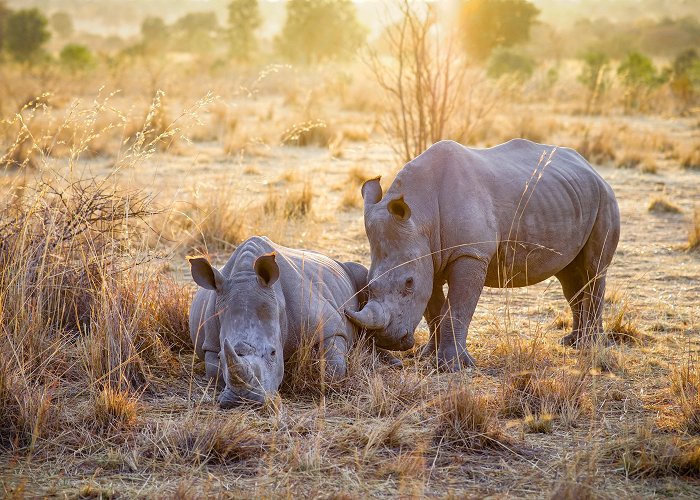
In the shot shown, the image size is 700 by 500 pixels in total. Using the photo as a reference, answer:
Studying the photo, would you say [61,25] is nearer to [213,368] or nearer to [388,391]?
[213,368]

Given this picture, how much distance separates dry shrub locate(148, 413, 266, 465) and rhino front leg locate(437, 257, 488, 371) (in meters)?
1.76

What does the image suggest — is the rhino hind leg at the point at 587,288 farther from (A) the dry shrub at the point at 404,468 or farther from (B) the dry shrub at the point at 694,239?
(B) the dry shrub at the point at 694,239

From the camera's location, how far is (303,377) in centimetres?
492

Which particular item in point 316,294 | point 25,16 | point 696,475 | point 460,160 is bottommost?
point 696,475

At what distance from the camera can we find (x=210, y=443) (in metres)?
4.02

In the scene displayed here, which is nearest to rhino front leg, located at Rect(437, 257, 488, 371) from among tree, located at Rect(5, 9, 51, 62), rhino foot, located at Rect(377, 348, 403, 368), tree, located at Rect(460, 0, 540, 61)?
rhino foot, located at Rect(377, 348, 403, 368)

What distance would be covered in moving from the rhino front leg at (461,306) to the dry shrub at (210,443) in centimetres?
176

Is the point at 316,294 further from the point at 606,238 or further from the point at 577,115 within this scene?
the point at 577,115

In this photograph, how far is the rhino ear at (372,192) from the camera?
5641mm

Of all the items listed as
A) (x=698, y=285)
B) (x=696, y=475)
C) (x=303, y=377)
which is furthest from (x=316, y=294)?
(x=698, y=285)

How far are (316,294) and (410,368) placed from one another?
0.80 metres

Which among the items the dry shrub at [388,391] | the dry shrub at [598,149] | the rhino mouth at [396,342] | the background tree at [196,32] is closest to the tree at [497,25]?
the dry shrub at [598,149]

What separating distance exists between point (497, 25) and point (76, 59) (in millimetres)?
13529

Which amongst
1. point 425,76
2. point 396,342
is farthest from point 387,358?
point 425,76
